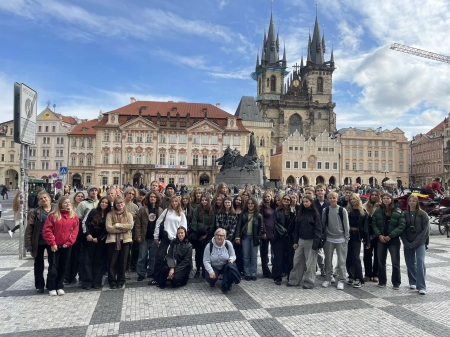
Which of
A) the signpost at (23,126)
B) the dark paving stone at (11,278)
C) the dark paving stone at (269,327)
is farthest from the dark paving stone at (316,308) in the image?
the signpost at (23,126)

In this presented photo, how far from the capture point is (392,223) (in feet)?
20.5

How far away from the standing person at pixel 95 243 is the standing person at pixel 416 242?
5.24 metres

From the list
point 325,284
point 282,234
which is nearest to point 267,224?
point 282,234

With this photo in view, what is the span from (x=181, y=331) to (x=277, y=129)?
75.1 m

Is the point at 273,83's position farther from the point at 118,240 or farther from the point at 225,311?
the point at 225,311

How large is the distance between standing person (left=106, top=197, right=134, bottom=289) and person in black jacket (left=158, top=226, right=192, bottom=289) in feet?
2.35

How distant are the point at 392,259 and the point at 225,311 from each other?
329cm

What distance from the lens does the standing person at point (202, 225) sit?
22.3ft

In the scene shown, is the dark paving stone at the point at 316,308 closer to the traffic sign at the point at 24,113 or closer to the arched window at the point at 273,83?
the traffic sign at the point at 24,113

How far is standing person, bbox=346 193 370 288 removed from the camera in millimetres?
6367

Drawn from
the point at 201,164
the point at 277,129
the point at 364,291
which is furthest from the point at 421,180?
the point at 364,291

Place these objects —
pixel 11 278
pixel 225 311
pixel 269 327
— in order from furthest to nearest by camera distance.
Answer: pixel 11 278 → pixel 225 311 → pixel 269 327

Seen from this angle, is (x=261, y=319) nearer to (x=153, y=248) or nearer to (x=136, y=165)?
(x=153, y=248)

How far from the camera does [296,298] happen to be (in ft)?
18.6
